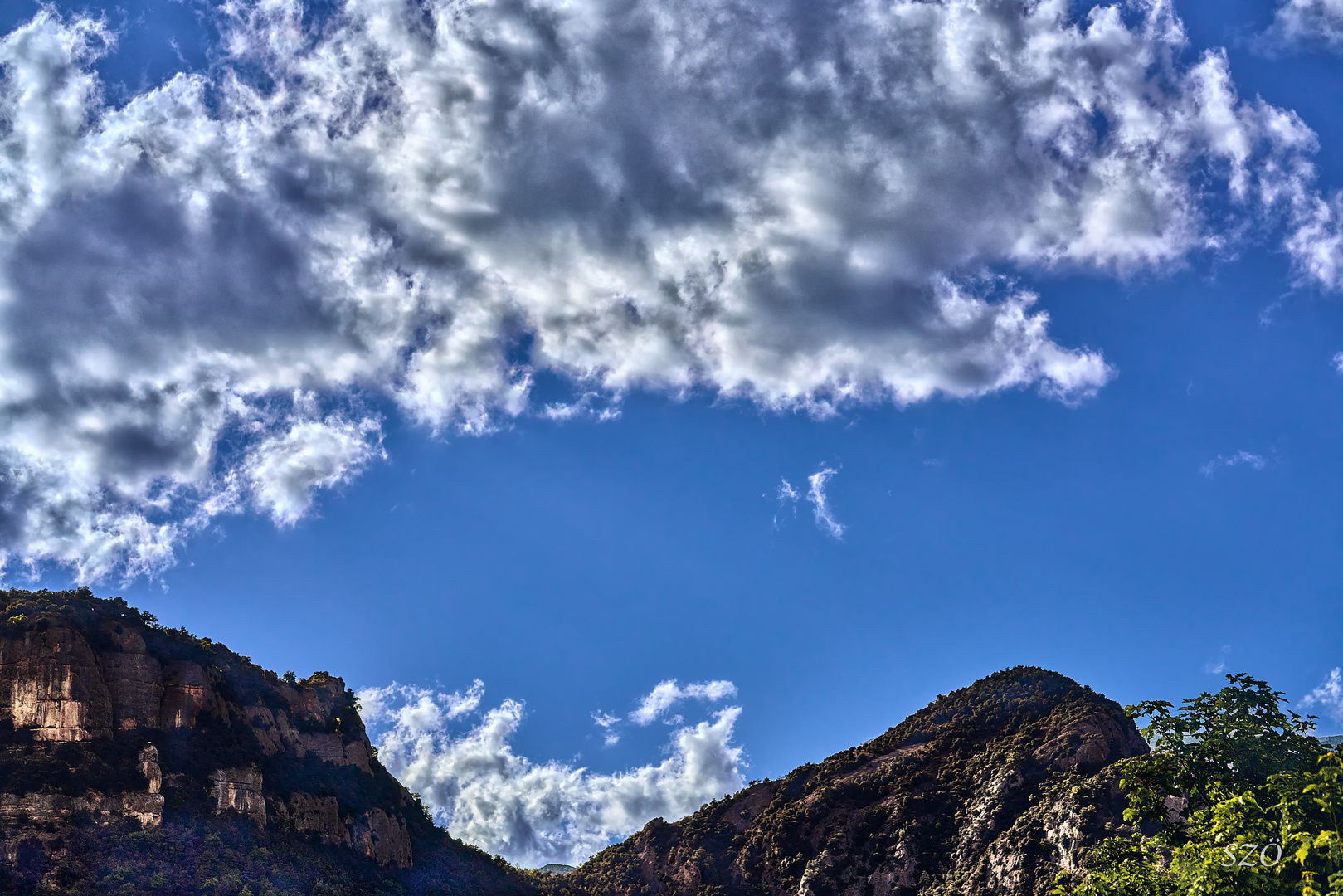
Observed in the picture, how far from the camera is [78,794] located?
74875 mm

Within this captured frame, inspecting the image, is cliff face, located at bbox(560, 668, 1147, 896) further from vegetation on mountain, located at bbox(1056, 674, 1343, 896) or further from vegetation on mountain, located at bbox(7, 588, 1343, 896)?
vegetation on mountain, located at bbox(1056, 674, 1343, 896)

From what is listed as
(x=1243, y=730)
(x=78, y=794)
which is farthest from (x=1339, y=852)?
(x=78, y=794)

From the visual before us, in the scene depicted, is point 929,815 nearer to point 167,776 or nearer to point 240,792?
point 240,792

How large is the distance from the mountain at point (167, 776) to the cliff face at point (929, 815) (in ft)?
103

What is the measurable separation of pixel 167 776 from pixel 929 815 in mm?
78979

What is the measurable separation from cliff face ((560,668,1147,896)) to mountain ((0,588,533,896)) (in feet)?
103

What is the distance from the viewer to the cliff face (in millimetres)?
87312

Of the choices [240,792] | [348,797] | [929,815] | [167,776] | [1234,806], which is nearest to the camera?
[1234,806]

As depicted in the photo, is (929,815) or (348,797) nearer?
(929,815)

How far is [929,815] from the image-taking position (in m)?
104

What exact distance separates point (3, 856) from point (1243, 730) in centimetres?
8121

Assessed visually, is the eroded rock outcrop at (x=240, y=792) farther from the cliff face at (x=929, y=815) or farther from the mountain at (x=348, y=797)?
the cliff face at (x=929, y=815)

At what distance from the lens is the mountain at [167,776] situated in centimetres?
7262

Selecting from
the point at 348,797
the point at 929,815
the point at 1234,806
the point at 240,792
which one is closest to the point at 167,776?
the point at 240,792
